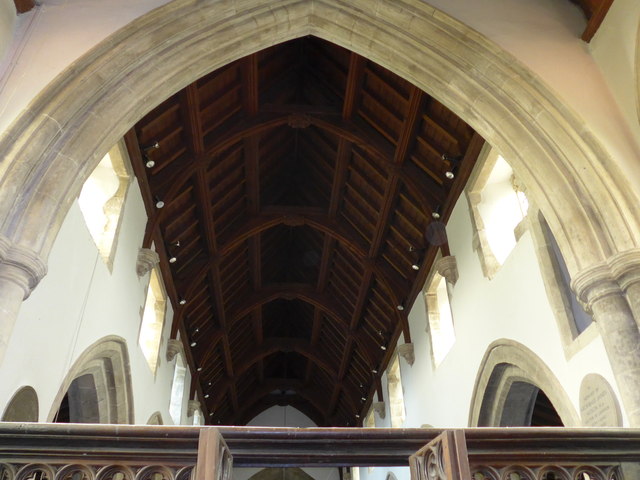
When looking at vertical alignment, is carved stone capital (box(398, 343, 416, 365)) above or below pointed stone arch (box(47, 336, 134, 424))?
above

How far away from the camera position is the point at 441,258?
8.55 meters

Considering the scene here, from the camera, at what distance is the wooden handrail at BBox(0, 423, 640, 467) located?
264 centimetres

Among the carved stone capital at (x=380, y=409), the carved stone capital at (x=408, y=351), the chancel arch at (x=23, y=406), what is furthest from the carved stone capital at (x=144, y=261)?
the carved stone capital at (x=380, y=409)

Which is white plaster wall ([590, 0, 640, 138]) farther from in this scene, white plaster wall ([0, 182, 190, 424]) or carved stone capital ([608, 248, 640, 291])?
white plaster wall ([0, 182, 190, 424])

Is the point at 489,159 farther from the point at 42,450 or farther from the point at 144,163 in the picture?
the point at 42,450

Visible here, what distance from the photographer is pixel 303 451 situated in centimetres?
275

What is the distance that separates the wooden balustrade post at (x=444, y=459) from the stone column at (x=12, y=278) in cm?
225

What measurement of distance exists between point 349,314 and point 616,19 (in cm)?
939

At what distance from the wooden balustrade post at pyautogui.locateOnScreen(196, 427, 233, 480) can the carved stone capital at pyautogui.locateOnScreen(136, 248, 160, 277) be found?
565 cm

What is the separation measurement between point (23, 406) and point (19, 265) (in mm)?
2073

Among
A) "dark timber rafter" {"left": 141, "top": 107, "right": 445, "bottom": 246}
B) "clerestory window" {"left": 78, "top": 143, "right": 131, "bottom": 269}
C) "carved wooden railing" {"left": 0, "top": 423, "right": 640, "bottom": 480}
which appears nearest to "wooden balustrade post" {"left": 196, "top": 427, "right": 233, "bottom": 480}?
"carved wooden railing" {"left": 0, "top": 423, "right": 640, "bottom": 480}

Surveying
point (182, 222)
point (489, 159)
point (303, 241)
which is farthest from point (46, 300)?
point (303, 241)

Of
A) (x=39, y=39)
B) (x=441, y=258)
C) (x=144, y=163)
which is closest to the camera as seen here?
(x=39, y=39)

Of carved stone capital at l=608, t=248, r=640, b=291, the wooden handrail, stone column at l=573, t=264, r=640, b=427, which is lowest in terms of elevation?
the wooden handrail
